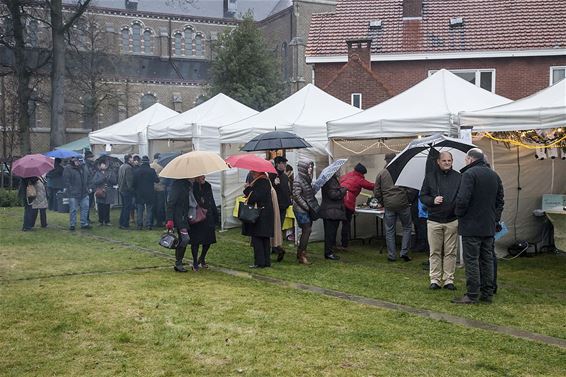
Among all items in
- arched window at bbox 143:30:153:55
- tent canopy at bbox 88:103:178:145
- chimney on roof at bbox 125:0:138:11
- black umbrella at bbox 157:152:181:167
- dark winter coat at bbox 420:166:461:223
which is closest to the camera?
dark winter coat at bbox 420:166:461:223

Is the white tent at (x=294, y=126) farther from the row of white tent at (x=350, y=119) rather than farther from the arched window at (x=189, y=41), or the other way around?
the arched window at (x=189, y=41)

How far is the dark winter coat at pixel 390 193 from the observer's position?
12094 mm

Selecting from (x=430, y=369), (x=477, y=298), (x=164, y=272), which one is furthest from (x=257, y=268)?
(x=430, y=369)

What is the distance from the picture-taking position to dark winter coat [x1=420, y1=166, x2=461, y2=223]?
894 cm

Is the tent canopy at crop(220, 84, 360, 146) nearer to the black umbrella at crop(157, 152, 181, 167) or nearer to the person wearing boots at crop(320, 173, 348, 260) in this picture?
the black umbrella at crop(157, 152, 181, 167)

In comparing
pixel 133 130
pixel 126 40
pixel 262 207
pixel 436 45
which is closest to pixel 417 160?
pixel 262 207

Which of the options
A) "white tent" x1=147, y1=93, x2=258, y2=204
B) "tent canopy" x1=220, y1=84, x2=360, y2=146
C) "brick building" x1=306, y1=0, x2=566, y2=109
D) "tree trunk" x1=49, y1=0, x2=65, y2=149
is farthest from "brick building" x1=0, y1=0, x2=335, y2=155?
"tent canopy" x1=220, y1=84, x2=360, y2=146

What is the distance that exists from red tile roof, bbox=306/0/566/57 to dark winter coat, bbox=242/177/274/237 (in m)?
18.9

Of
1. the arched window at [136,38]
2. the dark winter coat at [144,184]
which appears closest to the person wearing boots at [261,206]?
the dark winter coat at [144,184]

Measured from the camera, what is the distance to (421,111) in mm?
12375

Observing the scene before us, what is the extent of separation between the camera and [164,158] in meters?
18.5

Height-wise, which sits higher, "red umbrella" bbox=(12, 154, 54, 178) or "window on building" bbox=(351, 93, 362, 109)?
"window on building" bbox=(351, 93, 362, 109)

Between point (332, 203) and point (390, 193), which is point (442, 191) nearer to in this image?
point (390, 193)

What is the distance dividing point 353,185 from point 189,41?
167 feet
